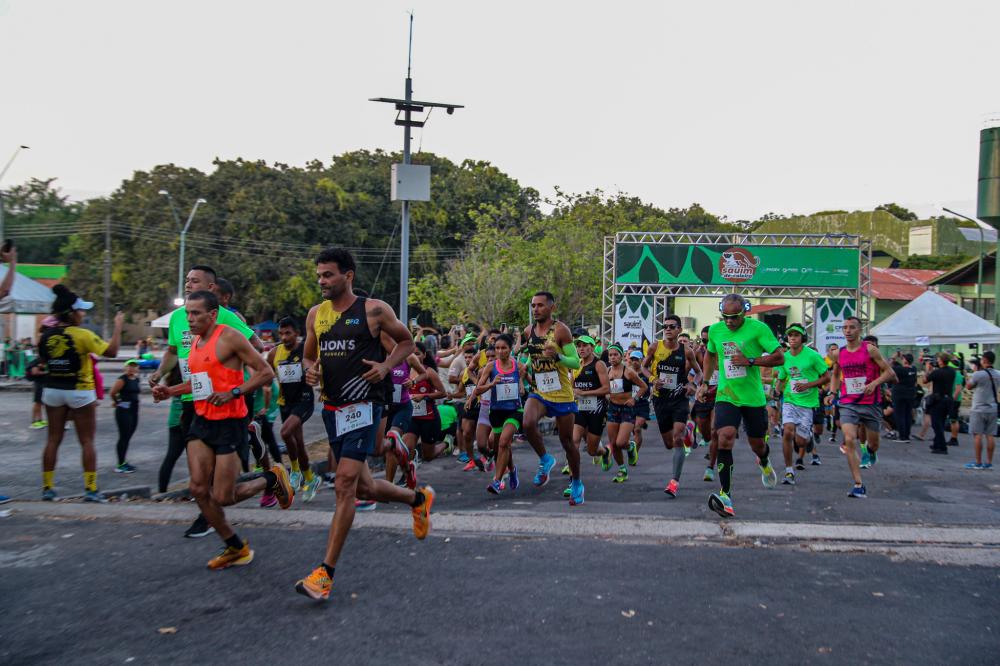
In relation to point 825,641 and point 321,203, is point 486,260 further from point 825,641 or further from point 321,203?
point 825,641

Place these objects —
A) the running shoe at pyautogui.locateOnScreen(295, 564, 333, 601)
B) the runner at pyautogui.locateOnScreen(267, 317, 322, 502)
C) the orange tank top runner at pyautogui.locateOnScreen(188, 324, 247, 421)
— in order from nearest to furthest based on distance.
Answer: the running shoe at pyautogui.locateOnScreen(295, 564, 333, 601), the orange tank top runner at pyautogui.locateOnScreen(188, 324, 247, 421), the runner at pyautogui.locateOnScreen(267, 317, 322, 502)

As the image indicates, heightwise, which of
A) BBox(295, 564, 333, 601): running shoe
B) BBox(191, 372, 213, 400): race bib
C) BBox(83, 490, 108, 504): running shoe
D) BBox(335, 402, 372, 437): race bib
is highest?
BBox(191, 372, 213, 400): race bib

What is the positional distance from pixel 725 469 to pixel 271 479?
3.86 metres

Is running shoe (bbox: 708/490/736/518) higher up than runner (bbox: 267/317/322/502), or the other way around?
runner (bbox: 267/317/322/502)

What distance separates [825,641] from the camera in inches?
175

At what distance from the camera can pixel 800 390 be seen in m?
11.2

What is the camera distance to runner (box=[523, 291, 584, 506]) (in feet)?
27.9

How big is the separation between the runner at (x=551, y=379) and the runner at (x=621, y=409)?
207cm

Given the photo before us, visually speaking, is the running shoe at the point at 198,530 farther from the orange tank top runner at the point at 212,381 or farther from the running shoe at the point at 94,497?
the running shoe at the point at 94,497

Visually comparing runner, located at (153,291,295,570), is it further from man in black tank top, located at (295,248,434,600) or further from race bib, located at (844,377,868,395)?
race bib, located at (844,377,868,395)

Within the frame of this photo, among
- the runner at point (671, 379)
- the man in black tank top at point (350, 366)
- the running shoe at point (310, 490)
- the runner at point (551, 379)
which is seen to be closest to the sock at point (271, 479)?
the man in black tank top at point (350, 366)

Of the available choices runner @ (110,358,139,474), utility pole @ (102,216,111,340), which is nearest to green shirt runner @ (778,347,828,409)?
runner @ (110,358,139,474)

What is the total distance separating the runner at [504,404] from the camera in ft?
30.3

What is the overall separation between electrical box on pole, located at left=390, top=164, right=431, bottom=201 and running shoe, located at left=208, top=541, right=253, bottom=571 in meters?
11.8
